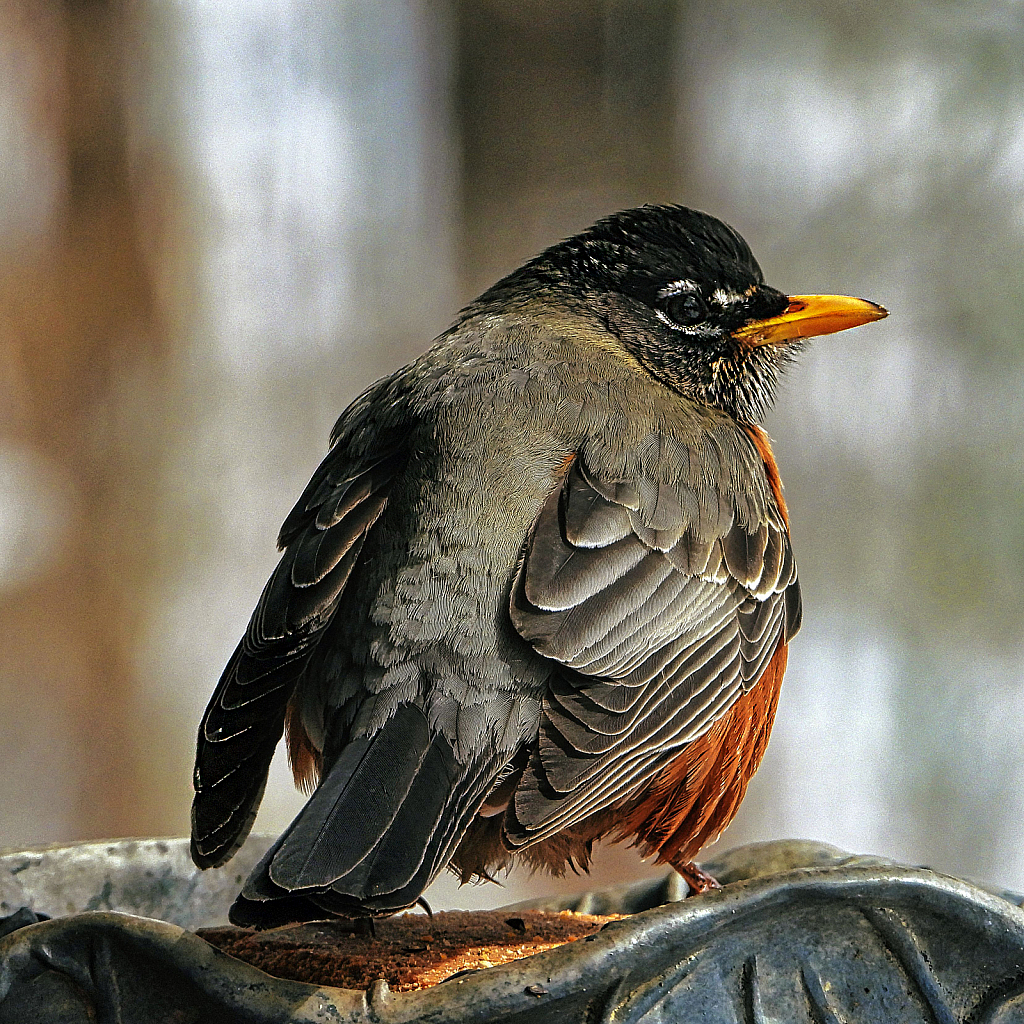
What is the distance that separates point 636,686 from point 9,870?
86cm

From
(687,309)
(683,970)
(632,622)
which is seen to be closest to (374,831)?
(683,970)

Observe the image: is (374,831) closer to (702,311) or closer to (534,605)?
(534,605)

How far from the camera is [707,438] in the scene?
145 cm

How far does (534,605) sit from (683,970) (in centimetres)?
41

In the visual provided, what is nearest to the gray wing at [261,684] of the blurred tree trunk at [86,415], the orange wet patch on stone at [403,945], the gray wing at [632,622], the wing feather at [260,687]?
the wing feather at [260,687]

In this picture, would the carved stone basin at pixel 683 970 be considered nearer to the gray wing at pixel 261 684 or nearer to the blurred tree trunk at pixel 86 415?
the gray wing at pixel 261 684

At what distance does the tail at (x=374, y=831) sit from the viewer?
0.90m

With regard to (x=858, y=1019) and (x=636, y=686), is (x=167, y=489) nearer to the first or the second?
(x=636, y=686)

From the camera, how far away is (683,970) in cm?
86

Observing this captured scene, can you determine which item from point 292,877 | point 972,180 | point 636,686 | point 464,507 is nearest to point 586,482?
point 464,507

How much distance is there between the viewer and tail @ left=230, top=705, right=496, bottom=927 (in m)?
0.90

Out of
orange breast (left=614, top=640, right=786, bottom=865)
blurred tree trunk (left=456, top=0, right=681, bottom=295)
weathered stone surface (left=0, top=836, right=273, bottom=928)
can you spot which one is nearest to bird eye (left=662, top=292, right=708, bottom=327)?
orange breast (left=614, top=640, right=786, bottom=865)

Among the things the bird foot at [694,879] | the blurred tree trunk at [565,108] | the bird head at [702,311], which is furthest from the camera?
the blurred tree trunk at [565,108]

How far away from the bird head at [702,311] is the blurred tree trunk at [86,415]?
144 cm
